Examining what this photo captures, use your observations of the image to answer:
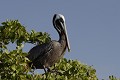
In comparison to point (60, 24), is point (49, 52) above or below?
below

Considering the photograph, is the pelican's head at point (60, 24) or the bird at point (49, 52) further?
the pelican's head at point (60, 24)

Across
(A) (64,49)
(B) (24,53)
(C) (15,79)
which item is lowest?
(C) (15,79)

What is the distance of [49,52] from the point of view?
18.0 meters

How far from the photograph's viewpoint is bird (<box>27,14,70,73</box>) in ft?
58.5

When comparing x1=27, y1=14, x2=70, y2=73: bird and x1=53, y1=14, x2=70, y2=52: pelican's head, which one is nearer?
x1=27, y1=14, x2=70, y2=73: bird

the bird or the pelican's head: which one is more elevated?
the pelican's head

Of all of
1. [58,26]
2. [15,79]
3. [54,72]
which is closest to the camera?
[15,79]

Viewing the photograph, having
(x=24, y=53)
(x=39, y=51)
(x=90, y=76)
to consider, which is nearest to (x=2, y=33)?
(x=39, y=51)

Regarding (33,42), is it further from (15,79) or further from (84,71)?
(15,79)

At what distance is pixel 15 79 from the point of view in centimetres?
1456

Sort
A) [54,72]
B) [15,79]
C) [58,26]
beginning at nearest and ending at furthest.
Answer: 1. [15,79]
2. [54,72]
3. [58,26]

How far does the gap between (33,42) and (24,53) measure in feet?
13.8

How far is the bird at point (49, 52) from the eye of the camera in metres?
17.8

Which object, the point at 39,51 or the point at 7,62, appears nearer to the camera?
the point at 7,62
